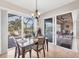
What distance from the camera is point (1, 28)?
140 inches

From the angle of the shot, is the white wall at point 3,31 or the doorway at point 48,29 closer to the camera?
the white wall at point 3,31

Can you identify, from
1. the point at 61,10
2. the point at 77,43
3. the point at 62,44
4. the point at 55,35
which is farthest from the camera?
the point at 55,35

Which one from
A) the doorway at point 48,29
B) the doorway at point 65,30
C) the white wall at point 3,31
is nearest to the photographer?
the white wall at point 3,31

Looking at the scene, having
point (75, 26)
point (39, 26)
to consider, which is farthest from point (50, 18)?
point (75, 26)

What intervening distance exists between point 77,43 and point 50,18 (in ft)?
7.06

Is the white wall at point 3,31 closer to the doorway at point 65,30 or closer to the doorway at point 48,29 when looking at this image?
the doorway at point 48,29

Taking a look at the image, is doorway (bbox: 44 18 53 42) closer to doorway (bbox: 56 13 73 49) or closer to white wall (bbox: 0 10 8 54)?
doorway (bbox: 56 13 73 49)

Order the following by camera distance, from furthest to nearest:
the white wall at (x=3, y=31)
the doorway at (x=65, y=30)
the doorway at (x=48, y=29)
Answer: the doorway at (x=48, y=29)
the doorway at (x=65, y=30)
the white wall at (x=3, y=31)

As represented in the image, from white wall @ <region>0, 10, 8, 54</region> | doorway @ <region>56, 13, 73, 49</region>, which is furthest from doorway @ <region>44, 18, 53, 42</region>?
white wall @ <region>0, 10, 8, 54</region>

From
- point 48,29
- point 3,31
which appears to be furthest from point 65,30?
point 3,31

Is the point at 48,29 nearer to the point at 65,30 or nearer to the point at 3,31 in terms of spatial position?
the point at 65,30

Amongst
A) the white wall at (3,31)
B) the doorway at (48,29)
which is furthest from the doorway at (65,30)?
the white wall at (3,31)

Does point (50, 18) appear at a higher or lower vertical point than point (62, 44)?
higher

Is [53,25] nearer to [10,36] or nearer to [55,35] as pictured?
[55,35]
